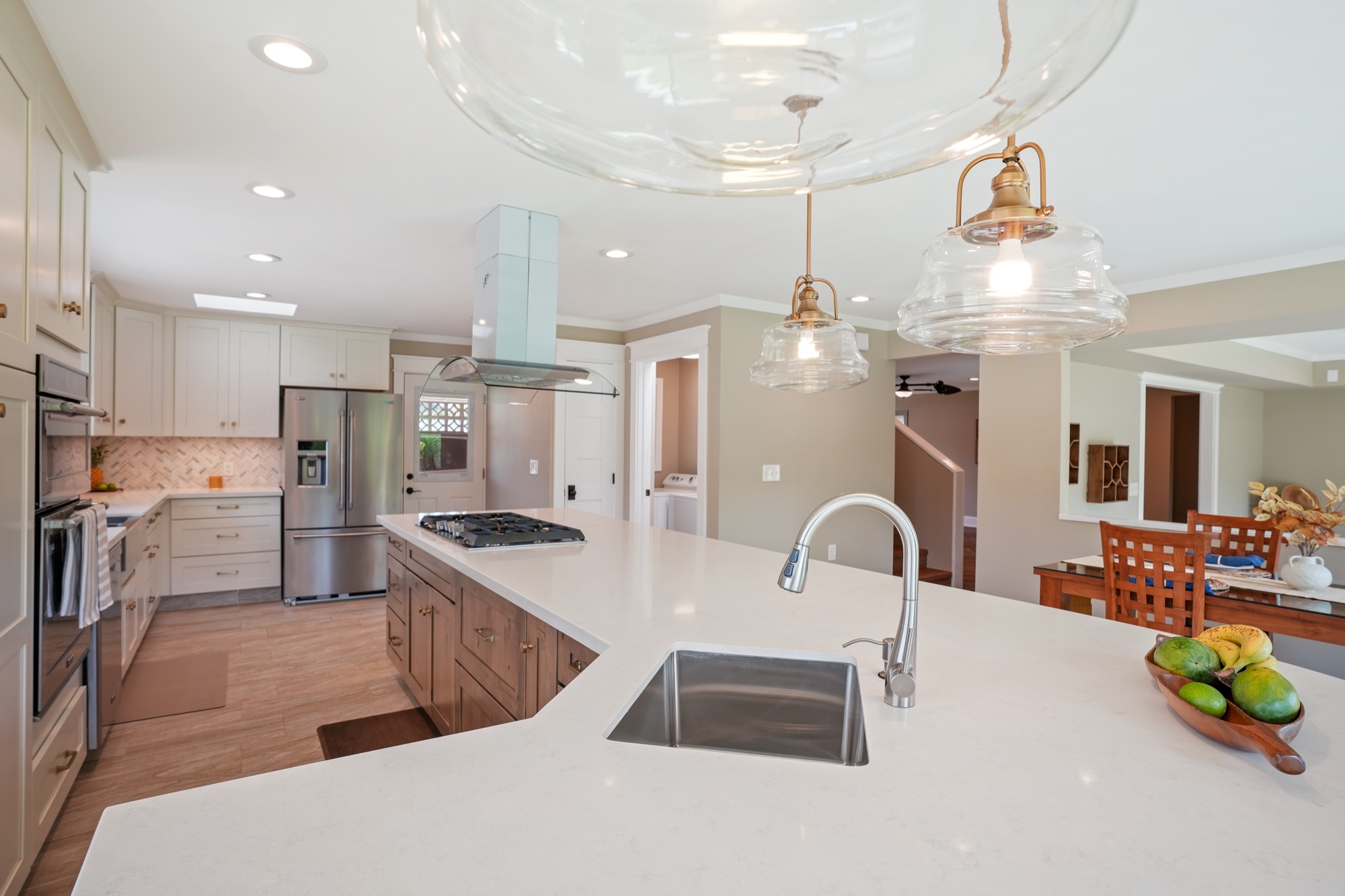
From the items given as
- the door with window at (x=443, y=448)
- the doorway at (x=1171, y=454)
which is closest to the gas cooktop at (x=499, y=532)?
the door with window at (x=443, y=448)

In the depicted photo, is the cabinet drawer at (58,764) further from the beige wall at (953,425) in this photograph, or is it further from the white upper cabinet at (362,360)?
the beige wall at (953,425)

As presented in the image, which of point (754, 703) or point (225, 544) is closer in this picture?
point (754, 703)

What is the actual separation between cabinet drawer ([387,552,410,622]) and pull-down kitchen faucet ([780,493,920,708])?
256cm

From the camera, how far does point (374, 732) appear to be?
2.97m

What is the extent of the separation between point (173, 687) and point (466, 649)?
2.11 m

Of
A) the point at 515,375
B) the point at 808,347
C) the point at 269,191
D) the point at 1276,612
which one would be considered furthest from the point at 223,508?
the point at 1276,612

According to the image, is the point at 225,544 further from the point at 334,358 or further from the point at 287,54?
the point at 287,54

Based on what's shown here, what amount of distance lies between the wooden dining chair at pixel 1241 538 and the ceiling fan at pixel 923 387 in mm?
4769

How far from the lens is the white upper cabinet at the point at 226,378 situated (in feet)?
16.9

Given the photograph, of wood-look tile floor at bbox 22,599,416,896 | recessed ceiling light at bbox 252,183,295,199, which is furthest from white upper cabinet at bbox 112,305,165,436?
recessed ceiling light at bbox 252,183,295,199

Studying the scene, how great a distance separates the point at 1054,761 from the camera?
0.97m

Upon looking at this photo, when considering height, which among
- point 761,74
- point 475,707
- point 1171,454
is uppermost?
point 761,74

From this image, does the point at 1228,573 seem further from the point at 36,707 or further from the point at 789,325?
the point at 36,707

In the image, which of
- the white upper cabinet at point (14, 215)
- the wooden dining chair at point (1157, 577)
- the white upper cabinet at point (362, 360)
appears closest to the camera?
the white upper cabinet at point (14, 215)
